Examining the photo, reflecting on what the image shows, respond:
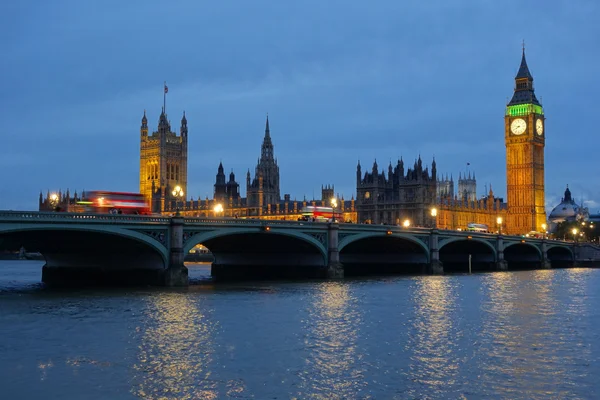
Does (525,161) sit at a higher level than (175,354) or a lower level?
higher

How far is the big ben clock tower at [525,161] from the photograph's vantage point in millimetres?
170500

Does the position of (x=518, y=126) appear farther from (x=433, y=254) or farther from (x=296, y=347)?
(x=296, y=347)

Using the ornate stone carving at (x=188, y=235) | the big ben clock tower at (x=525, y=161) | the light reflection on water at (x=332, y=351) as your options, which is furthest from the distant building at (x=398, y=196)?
the light reflection on water at (x=332, y=351)

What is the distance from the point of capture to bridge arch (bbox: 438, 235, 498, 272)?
333ft

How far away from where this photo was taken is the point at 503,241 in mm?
107000

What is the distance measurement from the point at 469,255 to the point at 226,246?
4012 cm

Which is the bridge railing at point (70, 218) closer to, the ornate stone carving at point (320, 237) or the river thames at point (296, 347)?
the river thames at point (296, 347)

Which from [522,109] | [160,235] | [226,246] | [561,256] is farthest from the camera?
[522,109]

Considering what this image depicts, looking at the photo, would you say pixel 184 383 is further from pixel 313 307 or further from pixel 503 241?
pixel 503 241

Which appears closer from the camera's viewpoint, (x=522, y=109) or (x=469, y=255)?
(x=469, y=255)

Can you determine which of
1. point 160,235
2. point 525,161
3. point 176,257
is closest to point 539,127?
point 525,161

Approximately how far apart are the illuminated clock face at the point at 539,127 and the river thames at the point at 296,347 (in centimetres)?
12495

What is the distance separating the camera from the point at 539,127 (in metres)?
175

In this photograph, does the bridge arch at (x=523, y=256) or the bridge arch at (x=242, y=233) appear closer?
the bridge arch at (x=242, y=233)
